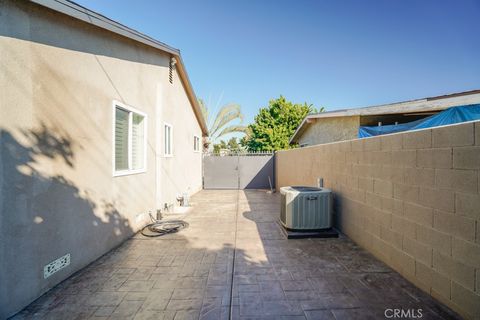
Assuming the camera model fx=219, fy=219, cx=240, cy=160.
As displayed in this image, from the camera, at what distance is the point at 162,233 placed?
4.50 m

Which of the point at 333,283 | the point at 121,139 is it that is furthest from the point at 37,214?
the point at 333,283

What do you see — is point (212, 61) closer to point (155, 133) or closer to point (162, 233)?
point (155, 133)

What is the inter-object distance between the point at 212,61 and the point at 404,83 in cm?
1180

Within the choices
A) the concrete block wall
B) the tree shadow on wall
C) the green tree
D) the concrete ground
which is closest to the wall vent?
the tree shadow on wall

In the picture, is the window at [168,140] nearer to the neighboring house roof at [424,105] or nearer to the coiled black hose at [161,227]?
the coiled black hose at [161,227]

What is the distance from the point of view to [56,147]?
8.71 ft

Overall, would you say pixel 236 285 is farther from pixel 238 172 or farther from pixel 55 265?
pixel 238 172

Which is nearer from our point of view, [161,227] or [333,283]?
[333,283]

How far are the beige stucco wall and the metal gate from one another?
2.37m

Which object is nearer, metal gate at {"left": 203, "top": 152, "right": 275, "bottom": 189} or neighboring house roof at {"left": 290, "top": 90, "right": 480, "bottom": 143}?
neighboring house roof at {"left": 290, "top": 90, "right": 480, "bottom": 143}

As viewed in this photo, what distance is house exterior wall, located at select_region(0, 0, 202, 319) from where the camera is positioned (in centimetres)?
212

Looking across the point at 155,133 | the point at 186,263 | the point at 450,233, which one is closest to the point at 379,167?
the point at 450,233

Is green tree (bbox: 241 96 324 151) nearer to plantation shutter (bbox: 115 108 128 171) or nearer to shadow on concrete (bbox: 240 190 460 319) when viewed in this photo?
plantation shutter (bbox: 115 108 128 171)

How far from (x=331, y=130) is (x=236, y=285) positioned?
26.9ft
